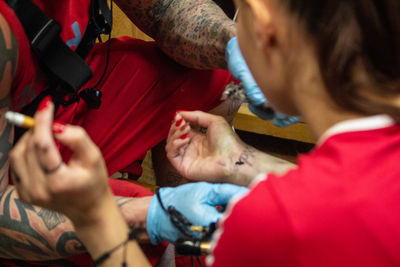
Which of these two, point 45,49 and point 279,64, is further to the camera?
point 45,49

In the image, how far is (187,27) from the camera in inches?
42.6

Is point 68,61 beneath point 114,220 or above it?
above

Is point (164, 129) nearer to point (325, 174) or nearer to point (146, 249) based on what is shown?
point (146, 249)

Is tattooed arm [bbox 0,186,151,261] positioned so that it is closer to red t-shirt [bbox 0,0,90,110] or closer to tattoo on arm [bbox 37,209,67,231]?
tattoo on arm [bbox 37,209,67,231]

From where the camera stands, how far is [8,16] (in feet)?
2.23

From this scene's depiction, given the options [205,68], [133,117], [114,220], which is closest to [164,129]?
[133,117]

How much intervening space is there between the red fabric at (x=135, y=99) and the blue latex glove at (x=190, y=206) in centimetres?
14

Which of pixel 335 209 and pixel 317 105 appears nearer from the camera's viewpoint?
pixel 335 209

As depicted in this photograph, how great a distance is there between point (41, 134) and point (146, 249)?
48 cm

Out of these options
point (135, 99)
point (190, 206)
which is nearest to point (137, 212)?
point (190, 206)

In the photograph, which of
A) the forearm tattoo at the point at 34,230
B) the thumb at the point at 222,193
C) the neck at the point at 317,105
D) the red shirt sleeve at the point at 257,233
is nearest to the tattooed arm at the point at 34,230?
the forearm tattoo at the point at 34,230

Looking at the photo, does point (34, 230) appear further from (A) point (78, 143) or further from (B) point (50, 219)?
(A) point (78, 143)

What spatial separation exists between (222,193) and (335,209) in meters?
0.38

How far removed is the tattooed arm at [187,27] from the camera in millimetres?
1046
